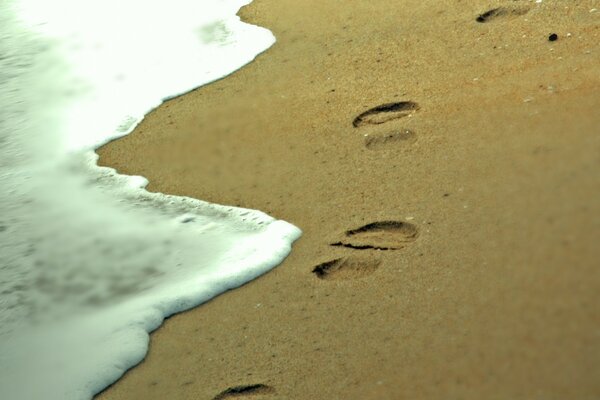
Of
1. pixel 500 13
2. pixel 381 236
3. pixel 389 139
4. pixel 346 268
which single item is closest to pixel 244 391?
pixel 346 268

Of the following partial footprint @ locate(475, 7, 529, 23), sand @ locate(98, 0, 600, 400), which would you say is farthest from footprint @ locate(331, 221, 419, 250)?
partial footprint @ locate(475, 7, 529, 23)

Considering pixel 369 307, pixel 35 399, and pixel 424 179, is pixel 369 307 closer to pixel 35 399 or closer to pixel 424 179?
pixel 424 179

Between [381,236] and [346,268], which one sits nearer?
[346,268]

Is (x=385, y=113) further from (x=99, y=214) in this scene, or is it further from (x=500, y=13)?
(x=99, y=214)

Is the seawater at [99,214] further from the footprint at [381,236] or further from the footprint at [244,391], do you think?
the footprint at [244,391]

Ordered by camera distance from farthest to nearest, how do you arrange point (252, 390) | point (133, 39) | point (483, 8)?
point (133, 39), point (483, 8), point (252, 390)

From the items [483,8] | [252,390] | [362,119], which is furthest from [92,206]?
[483,8]
